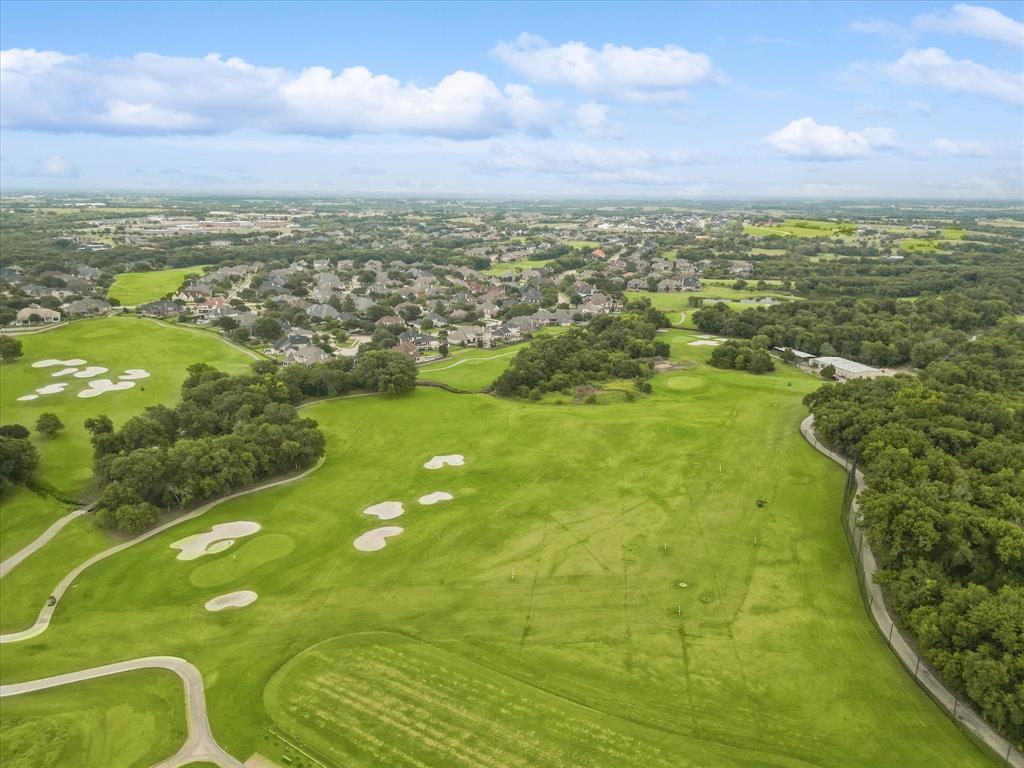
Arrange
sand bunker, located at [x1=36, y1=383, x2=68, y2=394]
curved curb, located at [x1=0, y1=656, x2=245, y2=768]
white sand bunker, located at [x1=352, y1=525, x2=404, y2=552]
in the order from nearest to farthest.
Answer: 1. curved curb, located at [x1=0, y1=656, x2=245, y2=768]
2. white sand bunker, located at [x1=352, y1=525, x2=404, y2=552]
3. sand bunker, located at [x1=36, y1=383, x2=68, y2=394]

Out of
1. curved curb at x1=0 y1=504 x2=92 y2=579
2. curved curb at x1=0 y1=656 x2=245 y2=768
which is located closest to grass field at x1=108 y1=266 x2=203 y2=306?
curved curb at x1=0 y1=504 x2=92 y2=579

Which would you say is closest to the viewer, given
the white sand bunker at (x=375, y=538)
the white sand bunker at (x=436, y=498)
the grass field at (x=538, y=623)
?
the grass field at (x=538, y=623)

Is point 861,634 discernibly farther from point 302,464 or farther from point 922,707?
point 302,464

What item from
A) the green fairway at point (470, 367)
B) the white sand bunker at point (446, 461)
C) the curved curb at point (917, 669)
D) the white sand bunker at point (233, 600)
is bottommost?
the white sand bunker at point (233, 600)

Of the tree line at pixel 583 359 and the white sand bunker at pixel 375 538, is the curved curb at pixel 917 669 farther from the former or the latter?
the tree line at pixel 583 359

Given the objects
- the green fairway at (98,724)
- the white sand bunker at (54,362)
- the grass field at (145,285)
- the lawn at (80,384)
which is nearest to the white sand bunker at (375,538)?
the green fairway at (98,724)

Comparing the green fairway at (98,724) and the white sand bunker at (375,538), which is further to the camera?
the white sand bunker at (375,538)

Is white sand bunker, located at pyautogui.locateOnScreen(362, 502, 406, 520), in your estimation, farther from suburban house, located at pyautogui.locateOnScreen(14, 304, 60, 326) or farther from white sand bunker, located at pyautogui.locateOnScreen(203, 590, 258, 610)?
suburban house, located at pyautogui.locateOnScreen(14, 304, 60, 326)
